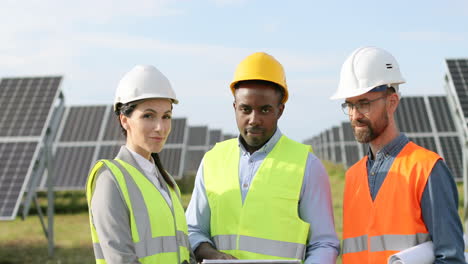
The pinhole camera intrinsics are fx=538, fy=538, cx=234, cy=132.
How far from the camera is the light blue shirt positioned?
3146 mm

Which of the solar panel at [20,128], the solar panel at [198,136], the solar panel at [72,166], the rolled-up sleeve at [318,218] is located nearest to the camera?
→ the rolled-up sleeve at [318,218]

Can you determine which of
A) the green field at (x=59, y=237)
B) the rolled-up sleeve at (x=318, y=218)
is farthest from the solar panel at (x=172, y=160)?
the rolled-up sleeve at (x=318, y=218)

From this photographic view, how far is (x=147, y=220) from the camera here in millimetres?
2924

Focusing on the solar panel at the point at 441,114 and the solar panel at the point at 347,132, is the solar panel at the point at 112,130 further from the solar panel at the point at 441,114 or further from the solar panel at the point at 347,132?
the solar panel at the point at 347,132

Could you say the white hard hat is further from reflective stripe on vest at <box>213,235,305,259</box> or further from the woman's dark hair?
the woman's dark hair

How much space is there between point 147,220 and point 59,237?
11.0m

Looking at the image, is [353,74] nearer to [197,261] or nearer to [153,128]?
[153,128]

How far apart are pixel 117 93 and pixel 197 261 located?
1145mm

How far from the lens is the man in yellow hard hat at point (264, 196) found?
3.18 meters

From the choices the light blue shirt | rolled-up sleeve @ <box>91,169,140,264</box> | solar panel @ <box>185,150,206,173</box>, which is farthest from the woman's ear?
solar panel @ <box>185,150,206,173</box>

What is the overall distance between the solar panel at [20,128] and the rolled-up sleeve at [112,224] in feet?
25.6

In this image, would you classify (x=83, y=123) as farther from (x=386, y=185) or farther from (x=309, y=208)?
(x=386, y=185)

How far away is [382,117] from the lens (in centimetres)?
322

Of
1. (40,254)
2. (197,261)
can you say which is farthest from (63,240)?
(197,261)
